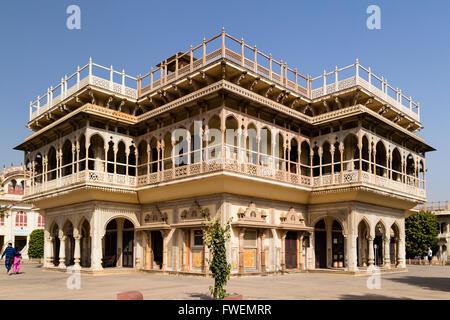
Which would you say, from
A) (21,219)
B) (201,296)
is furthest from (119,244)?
(21,219)

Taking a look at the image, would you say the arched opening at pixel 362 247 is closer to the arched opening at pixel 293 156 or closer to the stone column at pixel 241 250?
the arched opening at pixel 293 156

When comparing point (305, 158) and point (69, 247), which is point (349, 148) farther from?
point (69, 247)

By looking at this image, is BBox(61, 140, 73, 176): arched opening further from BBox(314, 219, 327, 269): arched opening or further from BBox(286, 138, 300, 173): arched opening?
BBox(314, 219, 327, 269): arched opening

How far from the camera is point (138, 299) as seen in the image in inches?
402

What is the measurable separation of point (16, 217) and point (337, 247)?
44863 mm

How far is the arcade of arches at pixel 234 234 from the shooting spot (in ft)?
71.6

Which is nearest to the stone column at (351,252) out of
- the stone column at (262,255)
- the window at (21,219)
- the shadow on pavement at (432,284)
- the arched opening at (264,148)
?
the shadow on pavement at (432,284)

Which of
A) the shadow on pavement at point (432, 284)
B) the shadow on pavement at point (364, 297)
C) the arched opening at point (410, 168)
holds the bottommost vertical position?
the shadow on pavement at point (432, 284)

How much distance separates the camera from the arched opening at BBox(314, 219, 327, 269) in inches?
1018

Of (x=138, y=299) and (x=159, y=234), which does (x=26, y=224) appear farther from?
(x=138, y=299)

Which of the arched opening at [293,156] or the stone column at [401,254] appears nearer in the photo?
the arched opening at [293,156]

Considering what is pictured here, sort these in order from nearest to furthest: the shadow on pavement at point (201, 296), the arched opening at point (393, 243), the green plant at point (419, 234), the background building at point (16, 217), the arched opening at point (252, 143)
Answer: the shadow on pavement at point (201, 296), the arched opening at point (252, 143), the arched opening at point (393, 243), the green plant at point (419, 234), the background building at point (16, 217)

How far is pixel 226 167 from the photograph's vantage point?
2011 cm
